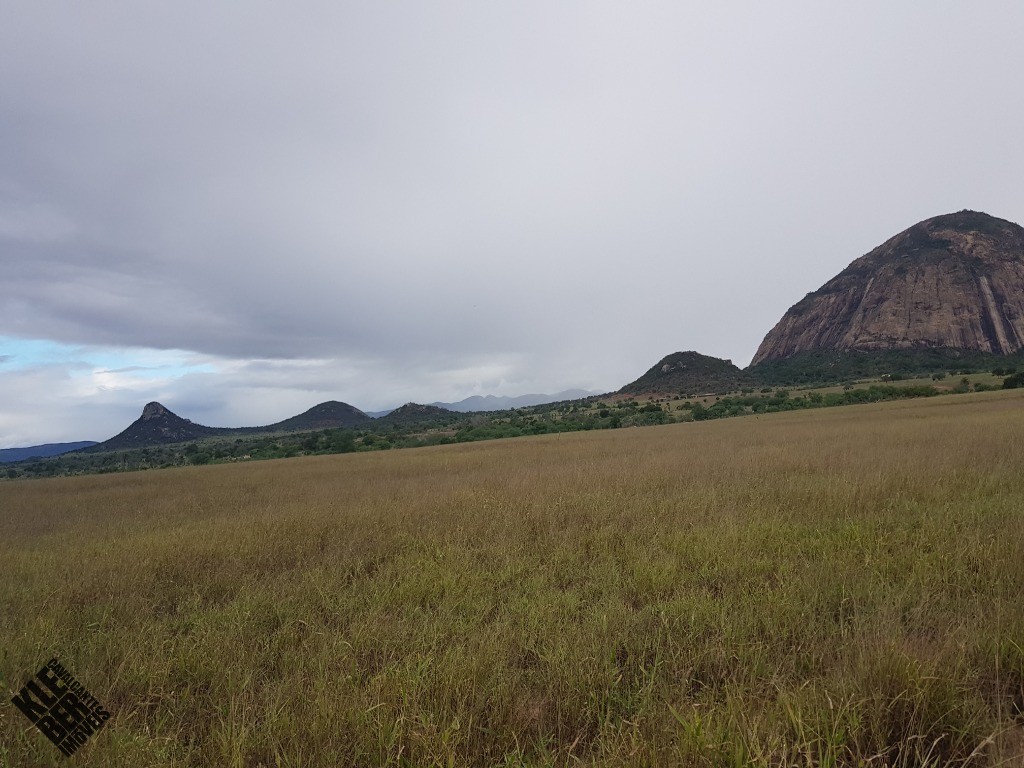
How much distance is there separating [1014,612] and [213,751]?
5374mm

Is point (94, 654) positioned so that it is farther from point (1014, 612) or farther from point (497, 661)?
point (1014, 612)

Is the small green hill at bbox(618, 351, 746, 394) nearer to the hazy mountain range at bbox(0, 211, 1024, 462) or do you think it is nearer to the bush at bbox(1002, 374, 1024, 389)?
the hazy mountain range at bbox(0, 211, 1024, 462)

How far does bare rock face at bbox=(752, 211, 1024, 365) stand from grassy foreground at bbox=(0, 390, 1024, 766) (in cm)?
13868

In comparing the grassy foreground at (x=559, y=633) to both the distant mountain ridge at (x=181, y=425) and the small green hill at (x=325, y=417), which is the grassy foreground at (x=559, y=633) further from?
the small green hill at (x=325, y=417)

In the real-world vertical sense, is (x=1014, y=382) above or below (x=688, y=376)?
below

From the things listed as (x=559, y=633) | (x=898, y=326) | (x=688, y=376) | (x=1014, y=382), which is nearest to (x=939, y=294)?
(x=898, y=326)

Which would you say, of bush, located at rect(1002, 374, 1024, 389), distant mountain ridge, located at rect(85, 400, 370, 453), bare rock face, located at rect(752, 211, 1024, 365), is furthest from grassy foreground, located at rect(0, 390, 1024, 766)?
bare rock face, located at rect(752, 211, 1024, 365)

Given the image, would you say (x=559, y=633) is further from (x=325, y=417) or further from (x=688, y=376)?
(x=325, y=417)

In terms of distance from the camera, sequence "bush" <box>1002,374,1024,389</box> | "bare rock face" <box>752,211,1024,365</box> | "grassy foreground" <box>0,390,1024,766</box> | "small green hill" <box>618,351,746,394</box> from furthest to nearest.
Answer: "bare rock face" <box>752,211,1024,365</box> → "small green hill" <box>618,351,746,394</box> → "bush" <box>1002,374,1024,389</box> → "grassy foreground" <box>0,390,1024,766</box>

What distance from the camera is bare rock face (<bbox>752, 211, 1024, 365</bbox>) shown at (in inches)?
4377

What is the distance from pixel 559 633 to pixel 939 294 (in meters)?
162

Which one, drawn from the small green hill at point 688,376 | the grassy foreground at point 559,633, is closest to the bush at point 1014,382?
the small green hill at point 688,376

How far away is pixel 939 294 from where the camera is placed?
115m

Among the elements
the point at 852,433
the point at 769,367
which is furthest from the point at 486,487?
the point at 769,367
